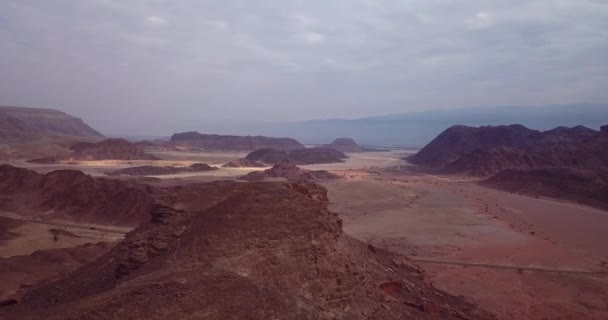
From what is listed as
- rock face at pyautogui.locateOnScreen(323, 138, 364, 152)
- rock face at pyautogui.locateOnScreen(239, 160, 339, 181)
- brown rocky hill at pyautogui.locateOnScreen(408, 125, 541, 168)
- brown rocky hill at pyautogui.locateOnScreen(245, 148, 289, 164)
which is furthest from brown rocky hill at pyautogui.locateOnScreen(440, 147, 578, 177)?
rock face at pyautogui.locateOnScreen(323, 138, 364, 152)

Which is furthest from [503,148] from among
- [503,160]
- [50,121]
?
[50,121]

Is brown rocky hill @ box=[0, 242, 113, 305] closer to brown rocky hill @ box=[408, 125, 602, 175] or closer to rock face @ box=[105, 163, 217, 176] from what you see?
rock face @ box=[105, 163, 217, 176]

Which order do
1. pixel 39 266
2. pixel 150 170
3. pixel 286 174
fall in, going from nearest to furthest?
pixel 39 266
pixel 286 174
pixel 150 170

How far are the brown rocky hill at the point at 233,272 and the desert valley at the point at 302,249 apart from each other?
3cm

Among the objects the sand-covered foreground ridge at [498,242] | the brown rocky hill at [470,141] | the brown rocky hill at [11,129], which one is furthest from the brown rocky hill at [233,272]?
the brown rocky hill at [11,129]

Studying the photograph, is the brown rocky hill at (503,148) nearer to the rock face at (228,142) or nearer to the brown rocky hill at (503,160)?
the brown rocky hill at (503,160)

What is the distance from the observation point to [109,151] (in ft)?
222

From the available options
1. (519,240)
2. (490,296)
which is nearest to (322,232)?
(490,296)

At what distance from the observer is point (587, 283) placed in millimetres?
15805

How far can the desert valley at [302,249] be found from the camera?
24.9ft

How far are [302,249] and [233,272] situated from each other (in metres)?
1.76

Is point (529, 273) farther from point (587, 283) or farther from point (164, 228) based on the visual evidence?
point (164, 228)

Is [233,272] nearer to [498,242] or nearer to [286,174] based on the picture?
[498,242]

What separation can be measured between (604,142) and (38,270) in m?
54.7
